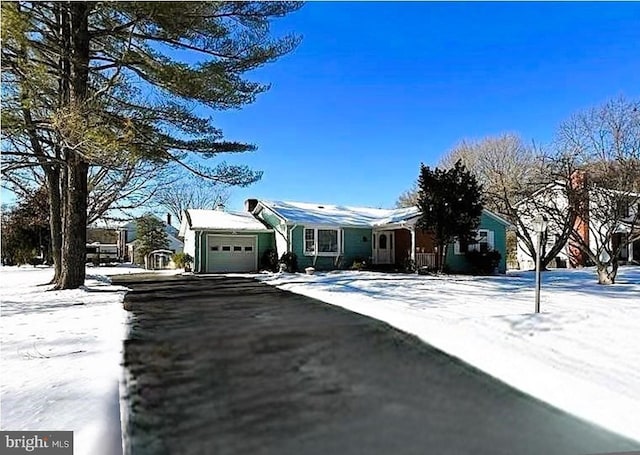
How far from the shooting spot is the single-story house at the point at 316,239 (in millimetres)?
15320

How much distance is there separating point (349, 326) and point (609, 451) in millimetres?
3448

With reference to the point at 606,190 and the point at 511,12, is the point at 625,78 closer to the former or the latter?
the point at 606,190

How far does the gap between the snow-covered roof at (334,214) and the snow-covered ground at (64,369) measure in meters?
9.13

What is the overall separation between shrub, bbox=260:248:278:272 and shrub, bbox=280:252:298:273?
20.9 inches

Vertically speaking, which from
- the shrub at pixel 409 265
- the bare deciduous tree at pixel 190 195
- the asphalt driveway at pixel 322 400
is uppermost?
the bare deciduous tree at pixel 190 195

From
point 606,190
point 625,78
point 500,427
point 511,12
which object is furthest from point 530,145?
point 500,427

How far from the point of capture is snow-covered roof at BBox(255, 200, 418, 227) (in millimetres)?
15546

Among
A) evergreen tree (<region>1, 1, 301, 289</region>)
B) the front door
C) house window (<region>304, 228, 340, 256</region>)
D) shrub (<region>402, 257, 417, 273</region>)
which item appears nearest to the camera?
evergreen tree (<region>1, 1, 301, 289</region>)

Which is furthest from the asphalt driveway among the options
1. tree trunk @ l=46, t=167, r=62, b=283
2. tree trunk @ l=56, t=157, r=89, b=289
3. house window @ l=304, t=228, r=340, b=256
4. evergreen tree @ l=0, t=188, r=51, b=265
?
house window @ l=304, t=228, r=340, b=256

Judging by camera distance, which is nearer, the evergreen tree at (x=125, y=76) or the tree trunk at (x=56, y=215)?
the evergreen tree at (x=125, y=76)

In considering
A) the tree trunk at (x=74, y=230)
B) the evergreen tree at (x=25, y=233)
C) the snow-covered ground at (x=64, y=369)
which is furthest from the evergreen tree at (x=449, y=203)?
the evergreen tree at (x=25, y=233)

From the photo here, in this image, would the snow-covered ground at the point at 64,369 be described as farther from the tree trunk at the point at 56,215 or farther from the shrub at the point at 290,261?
the shrub at the point at 290,261

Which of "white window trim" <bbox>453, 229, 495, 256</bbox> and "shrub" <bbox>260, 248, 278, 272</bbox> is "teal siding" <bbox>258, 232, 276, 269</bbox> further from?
"white window trim" <bbox>453, 229, 495, 256</bbox>

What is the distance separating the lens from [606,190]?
11789 millimetres
